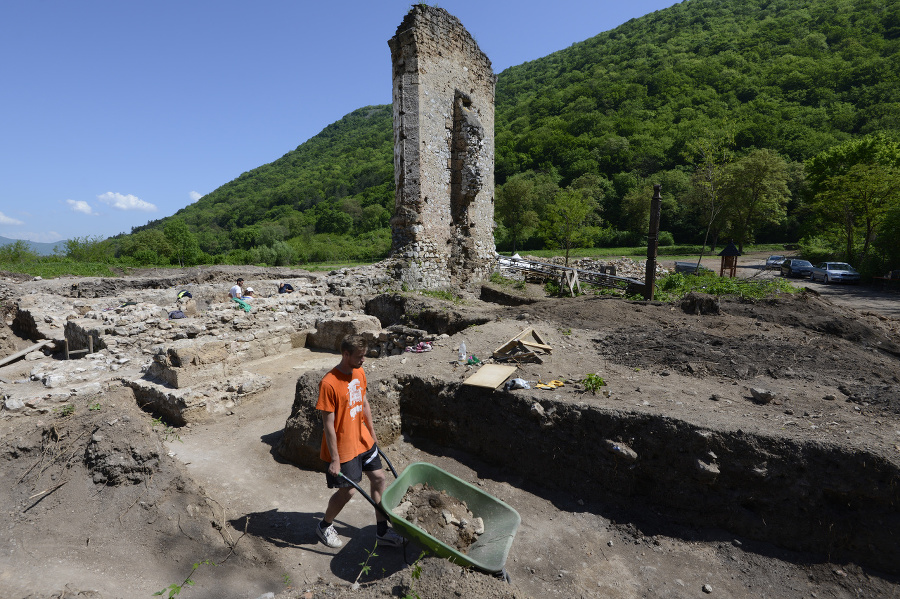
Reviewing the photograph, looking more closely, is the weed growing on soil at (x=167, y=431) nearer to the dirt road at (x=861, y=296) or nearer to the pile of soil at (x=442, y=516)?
the pile of soil at (x=442, y=516)

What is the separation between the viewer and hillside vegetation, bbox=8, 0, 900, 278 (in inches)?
1137

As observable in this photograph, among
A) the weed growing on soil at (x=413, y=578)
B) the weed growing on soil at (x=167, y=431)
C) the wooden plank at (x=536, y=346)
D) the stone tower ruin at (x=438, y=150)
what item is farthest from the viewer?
the stone tower ruin at (x=438, y=150)

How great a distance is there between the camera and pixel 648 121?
66.4 m

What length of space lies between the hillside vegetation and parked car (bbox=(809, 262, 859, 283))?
0.84m

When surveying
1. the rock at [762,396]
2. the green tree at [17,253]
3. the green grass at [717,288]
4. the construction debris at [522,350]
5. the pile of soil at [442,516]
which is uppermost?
the green tree at [17,253]

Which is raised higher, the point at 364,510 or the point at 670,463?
the point at 670,463

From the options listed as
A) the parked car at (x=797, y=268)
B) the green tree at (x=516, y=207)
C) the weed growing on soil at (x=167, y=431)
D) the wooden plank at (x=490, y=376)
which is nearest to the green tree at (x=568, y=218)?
the parked car at (x=797, y=268)

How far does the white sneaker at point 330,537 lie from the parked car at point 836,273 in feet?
90.5

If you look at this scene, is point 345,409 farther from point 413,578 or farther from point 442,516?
point 413,578

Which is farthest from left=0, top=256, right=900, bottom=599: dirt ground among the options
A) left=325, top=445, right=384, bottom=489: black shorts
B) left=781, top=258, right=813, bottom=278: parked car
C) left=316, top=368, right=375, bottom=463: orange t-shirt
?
left=781, top=258, right=813, bottom=278: parked car

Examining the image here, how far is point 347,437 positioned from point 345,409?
0.86ft

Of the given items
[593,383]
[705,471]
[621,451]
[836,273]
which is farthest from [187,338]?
[836,273]

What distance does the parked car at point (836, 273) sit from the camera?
2106cm

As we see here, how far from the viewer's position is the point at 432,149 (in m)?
14.7
